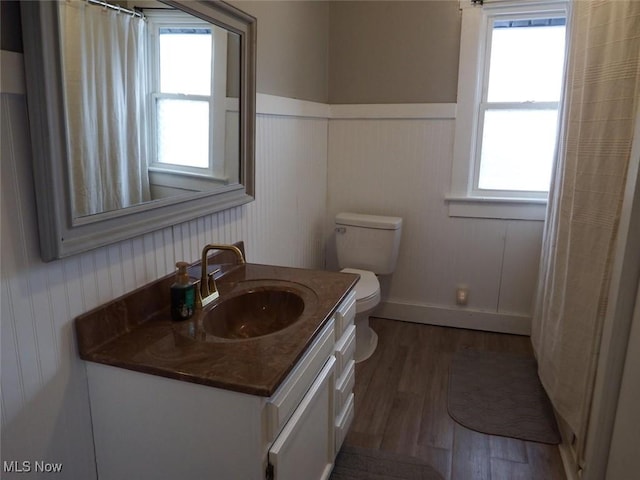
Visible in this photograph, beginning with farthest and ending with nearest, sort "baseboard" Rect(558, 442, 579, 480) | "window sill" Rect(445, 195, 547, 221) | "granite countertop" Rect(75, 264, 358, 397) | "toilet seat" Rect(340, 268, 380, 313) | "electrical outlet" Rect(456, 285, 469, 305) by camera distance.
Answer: "electrical outlet" Rect(456, 285, 469, 305) → "window sill" Rect(445, 195, 547, 221) → "toilet seat" Rect(340, 268, 380, 313) → "baseboard" Rect(558, 442, 579, 480) → "granite countertop" Rect(75, 264, 358, 397)

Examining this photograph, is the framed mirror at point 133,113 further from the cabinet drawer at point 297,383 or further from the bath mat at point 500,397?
the bath mat at point 500,397

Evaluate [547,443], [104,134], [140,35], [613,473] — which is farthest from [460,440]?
[140,35]

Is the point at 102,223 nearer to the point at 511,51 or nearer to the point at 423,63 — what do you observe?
the point at 423,63

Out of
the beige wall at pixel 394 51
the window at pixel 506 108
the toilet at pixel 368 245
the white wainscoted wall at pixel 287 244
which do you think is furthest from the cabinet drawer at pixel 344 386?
the beige wall at pixel 394 51

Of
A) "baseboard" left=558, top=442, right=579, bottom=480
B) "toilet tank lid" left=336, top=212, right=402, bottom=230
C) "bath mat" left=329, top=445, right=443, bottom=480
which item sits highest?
"toilet tank lid" left=336, top=212, right=402, bottom=230

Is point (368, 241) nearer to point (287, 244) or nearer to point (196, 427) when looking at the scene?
point (287, 244)

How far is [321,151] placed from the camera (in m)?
3.07

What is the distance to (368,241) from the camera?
2.98 m

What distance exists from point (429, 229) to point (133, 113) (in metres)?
2.25

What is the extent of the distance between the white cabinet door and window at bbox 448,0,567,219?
1869 mm

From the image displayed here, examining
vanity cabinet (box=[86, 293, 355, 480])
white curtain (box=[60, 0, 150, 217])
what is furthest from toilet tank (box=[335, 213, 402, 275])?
white curtain (box=[60, 0, 150, 217])

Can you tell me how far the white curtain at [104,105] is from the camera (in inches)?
41.8

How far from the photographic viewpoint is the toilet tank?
2.95 m

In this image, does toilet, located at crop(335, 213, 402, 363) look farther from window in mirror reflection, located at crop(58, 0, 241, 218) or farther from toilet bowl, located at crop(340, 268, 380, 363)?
window in mirror reflection, located at crop(58, 0, 241, 218)
